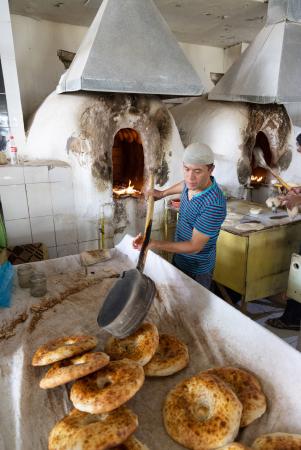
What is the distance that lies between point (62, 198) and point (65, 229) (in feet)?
1.31

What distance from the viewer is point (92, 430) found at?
1.11 m

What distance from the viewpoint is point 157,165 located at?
4316 mm

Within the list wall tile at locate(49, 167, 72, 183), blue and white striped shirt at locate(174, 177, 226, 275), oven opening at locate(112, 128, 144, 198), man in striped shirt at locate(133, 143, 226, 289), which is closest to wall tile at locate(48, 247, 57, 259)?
wall tile at locate(49, 167, 72, 183)

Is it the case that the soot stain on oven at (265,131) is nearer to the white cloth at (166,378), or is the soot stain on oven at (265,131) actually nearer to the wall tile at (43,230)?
the wall tile at (43,230)

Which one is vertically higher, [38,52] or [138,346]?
[38,52]

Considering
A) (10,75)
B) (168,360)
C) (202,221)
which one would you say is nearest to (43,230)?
(10,75)

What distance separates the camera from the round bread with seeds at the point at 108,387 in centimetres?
117

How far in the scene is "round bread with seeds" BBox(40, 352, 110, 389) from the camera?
4.14ft

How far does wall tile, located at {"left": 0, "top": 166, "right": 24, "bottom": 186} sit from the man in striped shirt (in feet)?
6.41

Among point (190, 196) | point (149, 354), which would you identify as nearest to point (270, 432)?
point (149, 354)

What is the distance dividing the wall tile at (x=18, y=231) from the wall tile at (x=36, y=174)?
0.48 m

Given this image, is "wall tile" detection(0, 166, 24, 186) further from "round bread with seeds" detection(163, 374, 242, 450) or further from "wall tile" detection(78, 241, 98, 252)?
"round bread with seeds" detection(163, 374, 242, 450)

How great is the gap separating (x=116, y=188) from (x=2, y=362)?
130 inches

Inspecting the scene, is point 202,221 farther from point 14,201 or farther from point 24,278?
point 14,201
